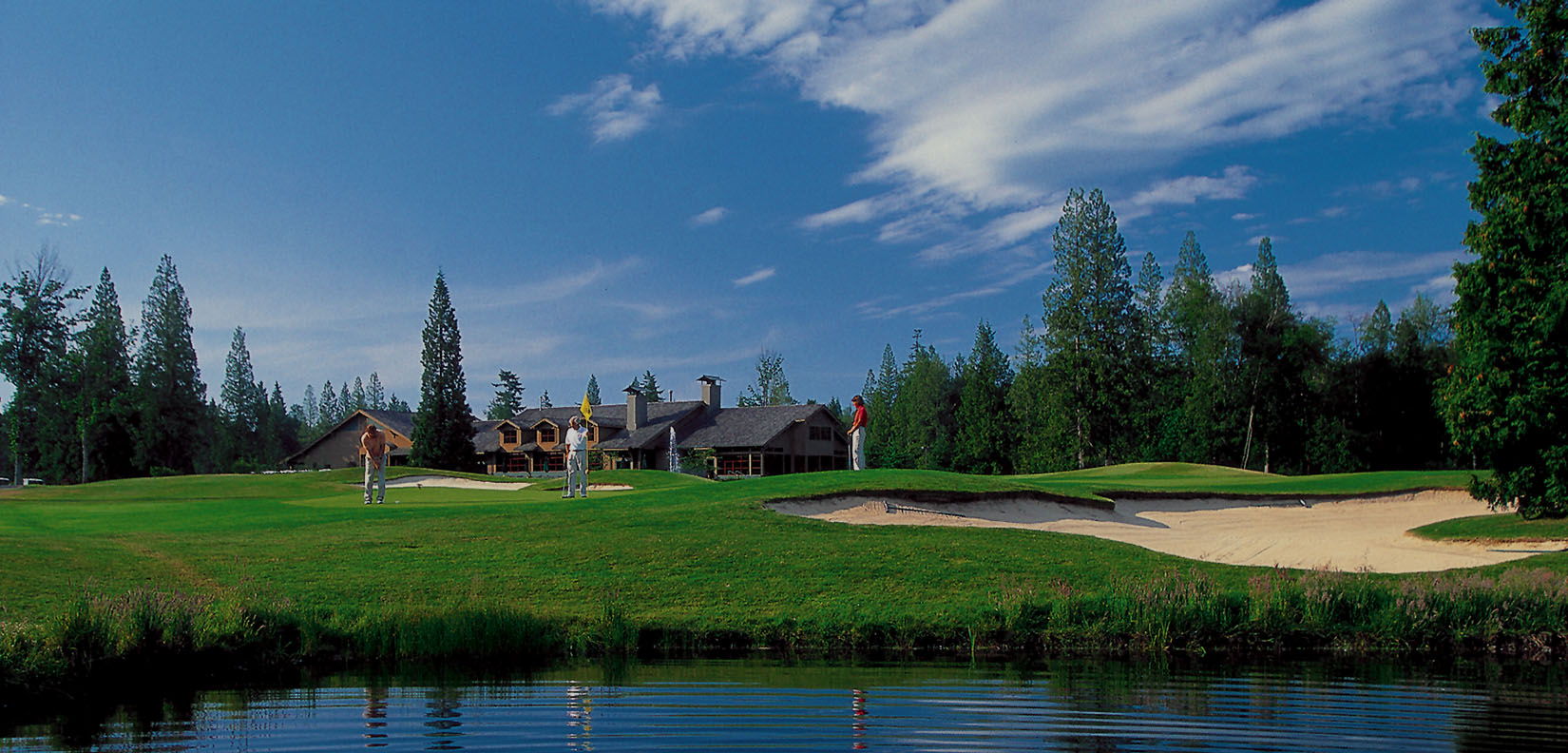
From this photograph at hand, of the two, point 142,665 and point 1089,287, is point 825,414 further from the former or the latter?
point 142,665

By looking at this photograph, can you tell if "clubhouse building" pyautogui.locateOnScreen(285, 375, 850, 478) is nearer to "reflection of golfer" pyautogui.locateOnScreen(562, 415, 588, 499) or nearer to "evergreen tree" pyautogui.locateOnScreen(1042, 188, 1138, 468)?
"evergreen tree" pyautogui.locateOnScreen(1042, 188, 1138, 468)

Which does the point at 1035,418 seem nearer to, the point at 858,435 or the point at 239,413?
the point at 858,435

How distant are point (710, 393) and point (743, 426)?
733 cm

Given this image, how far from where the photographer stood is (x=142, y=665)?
1123cm

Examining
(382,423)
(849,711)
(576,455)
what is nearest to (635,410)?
(382,423)

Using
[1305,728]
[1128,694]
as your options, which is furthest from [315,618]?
[1305,728]

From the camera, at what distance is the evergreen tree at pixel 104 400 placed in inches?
2825

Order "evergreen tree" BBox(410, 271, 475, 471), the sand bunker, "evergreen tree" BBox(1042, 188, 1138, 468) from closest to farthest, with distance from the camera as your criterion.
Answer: the sand bunker
"evergreen tree" BBox(1042, 188, 1138, 468)
"evergreen tree" BBox(410, 271, 475, 471)

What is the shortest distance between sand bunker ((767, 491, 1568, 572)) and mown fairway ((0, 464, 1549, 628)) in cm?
103

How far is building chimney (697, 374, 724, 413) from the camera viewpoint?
279ft

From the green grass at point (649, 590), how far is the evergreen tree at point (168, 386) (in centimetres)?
6081

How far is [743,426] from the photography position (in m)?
79.2

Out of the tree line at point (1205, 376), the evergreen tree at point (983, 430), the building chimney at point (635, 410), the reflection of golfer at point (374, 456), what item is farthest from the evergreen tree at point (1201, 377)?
the reflection of golfer at point (374, 456)

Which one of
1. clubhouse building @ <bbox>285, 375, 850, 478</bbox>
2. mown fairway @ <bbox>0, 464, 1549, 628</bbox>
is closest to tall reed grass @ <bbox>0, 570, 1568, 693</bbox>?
mown fairway @ <bbox>0, 464, 1549, 628</bbox>
